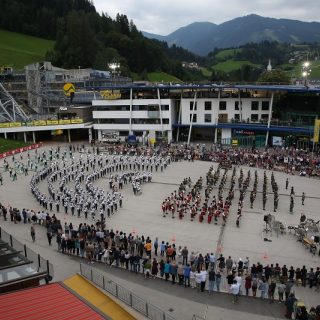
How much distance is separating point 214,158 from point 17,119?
39.9 metres

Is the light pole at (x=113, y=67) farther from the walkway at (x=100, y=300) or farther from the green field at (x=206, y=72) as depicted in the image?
the green field at (x=206, y=72)

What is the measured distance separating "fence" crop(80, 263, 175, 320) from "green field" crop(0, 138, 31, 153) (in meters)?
41.6

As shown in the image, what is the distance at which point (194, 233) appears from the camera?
23.6 meters

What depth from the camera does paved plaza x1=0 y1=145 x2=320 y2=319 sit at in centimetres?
1595

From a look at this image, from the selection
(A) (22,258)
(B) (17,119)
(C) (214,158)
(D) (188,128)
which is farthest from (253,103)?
(A) (22,258)

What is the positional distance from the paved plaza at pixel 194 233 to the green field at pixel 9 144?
19.2m

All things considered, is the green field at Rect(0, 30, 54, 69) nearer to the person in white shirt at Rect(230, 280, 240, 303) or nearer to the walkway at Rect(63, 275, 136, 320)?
the walkway at Rect(63, 275, 136, 320)

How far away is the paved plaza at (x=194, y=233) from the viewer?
15947 mm

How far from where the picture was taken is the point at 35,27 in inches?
5468

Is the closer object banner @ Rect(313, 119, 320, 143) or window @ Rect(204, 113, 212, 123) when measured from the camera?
banner @ Rect(313, 119, 320, 143)

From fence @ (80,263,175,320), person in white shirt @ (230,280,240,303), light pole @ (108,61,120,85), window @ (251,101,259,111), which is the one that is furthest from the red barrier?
person in white shirt @ (230,280,240,303)

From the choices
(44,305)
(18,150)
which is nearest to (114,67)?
(18,150)

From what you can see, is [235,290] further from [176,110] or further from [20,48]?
[20,48]

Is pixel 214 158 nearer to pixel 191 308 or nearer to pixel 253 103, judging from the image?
pixel 253 103
